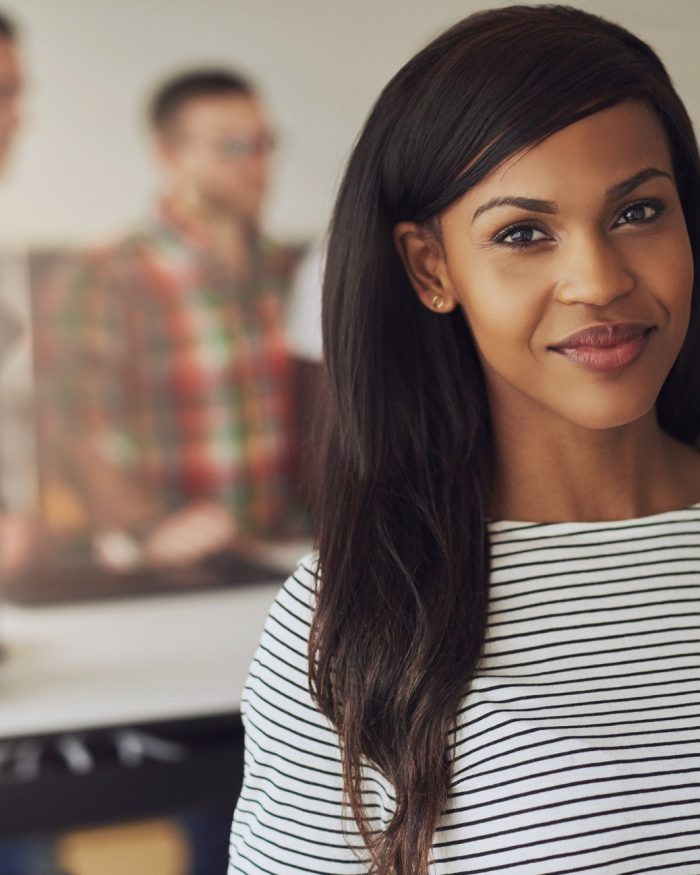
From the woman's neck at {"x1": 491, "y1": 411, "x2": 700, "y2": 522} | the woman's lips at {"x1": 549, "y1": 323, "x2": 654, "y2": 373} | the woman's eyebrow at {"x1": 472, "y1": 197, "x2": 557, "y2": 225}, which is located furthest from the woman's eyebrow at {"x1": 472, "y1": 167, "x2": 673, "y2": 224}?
the woman's neck at {"x1": 491, "y1": 411, "x2": 700, "y2": 522}

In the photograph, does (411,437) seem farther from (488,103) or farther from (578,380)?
(488,103)

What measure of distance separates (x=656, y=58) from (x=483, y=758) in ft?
2.13

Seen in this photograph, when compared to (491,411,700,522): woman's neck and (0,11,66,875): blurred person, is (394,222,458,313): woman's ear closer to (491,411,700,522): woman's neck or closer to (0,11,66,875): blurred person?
(491,411,700,522): woman's neck

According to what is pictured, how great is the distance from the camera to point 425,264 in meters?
1.04

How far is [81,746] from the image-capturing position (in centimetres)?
212

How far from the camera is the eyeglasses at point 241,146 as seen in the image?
7.00 ft

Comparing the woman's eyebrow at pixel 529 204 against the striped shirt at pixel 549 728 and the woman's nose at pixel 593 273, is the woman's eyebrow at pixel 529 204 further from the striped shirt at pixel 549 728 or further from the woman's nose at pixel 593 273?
the striped shirt at pixel 549 728

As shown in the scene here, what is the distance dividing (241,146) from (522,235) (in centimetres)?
136

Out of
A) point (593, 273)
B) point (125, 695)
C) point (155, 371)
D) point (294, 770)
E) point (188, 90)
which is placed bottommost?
point (125, 695)

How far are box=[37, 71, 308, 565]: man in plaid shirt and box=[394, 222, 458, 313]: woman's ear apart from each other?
115 centimetres

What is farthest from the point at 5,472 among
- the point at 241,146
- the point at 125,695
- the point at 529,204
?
the point at 529,204

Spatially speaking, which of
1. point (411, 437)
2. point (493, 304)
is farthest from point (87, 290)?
point (493, 304)

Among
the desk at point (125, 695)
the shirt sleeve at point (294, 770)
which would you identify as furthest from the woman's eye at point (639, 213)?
the desk at point (125, 695)

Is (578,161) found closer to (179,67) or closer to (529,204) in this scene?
(529,204)
